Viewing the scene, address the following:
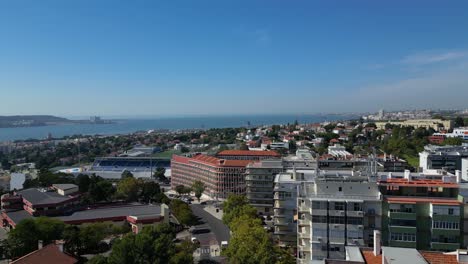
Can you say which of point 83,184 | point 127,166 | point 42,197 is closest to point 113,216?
point 42,197

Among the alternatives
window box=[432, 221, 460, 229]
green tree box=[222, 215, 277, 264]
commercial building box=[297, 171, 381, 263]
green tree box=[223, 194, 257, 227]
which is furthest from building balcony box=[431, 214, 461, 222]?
green tree box=[223, 194, 257, 227]

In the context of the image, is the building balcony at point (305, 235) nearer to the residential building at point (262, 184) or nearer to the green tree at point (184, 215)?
the green tree at point (184, 215)

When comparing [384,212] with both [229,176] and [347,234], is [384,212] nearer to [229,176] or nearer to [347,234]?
[347,234]

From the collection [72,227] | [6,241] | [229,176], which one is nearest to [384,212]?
[72,227]

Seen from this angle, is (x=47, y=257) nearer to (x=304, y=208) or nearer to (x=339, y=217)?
(x=304, y=208)

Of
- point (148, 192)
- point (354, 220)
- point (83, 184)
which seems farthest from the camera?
point (83, 184)

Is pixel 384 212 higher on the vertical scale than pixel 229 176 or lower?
higher

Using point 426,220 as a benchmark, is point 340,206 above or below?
above
